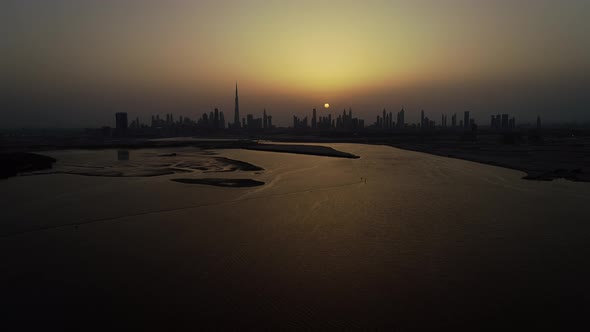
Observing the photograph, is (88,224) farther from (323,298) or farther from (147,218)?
(323,298)

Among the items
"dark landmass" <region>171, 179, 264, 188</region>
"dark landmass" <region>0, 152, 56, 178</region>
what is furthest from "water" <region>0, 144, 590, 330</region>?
"dark landmass" <region>0, 152, 56, 178</region>

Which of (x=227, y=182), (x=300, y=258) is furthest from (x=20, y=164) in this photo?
(x=300, y=258)

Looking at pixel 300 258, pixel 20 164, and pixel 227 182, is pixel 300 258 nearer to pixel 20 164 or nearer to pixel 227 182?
pixel 227 182

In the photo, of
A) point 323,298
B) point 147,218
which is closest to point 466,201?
point 323,298

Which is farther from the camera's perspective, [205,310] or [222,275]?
[222,275]

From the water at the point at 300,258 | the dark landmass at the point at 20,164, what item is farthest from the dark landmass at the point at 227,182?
the dark landmass at the point at 20,164

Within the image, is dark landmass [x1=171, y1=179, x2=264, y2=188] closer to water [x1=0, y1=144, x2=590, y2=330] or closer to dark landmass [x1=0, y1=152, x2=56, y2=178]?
water [x1=0, y1=144, x2=590, y2=330]

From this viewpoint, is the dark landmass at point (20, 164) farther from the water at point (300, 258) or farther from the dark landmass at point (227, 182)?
the dark landmass at point (227, 182)
